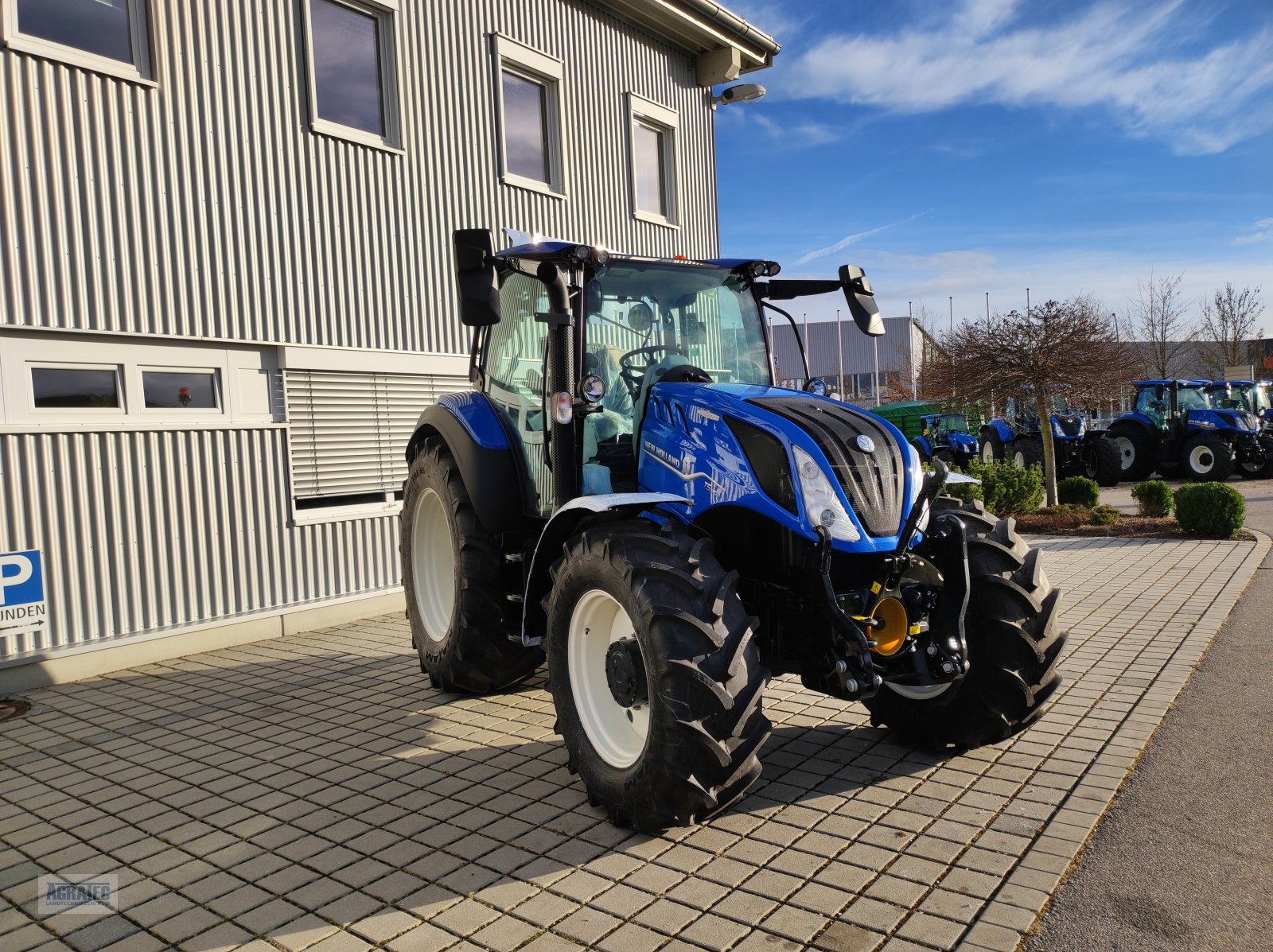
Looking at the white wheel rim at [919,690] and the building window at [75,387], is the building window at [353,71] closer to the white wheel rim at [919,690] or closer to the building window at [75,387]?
the building window at [75,387]

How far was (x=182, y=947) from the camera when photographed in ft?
10.0

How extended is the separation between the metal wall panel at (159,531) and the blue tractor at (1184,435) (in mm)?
18354

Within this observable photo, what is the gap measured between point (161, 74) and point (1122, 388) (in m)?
15.0

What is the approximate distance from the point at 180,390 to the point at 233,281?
3.17 ft

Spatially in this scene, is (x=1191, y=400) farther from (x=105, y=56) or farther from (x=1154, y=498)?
(x=105, y=56)

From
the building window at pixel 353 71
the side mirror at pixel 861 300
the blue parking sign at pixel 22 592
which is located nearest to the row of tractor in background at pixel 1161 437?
the building window at pixel 353 71

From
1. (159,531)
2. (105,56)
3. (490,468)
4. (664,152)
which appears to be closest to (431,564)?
(490,468)

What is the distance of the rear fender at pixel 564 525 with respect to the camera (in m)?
3.91

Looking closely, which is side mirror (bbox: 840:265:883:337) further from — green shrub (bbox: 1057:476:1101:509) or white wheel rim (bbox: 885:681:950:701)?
green shrub (bbox: 1057:476:1101:509)

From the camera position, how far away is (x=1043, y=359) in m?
13.9

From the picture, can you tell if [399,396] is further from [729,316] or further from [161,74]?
[729,316]

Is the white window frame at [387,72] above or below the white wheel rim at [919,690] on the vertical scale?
above

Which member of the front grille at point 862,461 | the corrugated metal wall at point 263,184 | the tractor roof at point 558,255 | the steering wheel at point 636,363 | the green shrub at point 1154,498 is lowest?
the green shrub at point 1154,498

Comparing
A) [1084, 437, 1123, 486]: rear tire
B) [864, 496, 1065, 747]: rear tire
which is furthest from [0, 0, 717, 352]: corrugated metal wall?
[1084, 437, 1123, 486]: rear tire
